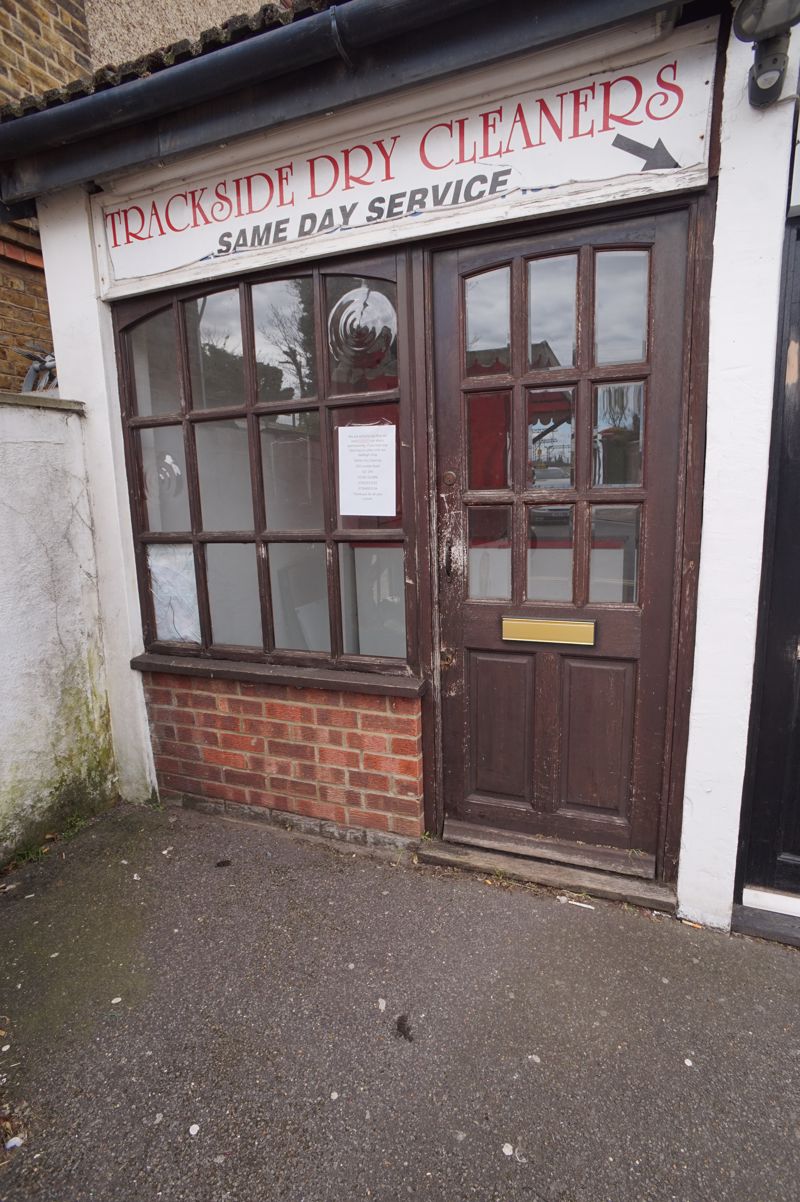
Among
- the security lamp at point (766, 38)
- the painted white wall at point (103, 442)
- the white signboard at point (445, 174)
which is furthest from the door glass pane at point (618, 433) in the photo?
the painted white wall at point (103, 442)

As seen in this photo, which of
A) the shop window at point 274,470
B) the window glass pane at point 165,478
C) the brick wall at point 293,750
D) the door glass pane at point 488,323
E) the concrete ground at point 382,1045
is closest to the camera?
the concrete ground at point 382,1045

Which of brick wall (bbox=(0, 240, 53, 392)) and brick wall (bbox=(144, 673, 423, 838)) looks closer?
brick wall (bbox=(144, 673, 423, 838))

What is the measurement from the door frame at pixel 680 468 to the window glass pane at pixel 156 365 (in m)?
1.39

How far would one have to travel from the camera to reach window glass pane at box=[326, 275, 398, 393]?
2.60 metres

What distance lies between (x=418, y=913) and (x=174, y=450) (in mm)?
2574

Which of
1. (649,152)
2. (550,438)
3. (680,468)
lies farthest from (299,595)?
(649,152)

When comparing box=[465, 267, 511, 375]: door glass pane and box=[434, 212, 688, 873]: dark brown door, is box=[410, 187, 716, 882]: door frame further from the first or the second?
box=[465, 267, 511, 375]: door glass pane

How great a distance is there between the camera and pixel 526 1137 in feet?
5.31

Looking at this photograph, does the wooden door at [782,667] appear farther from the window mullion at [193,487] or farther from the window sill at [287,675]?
the window mullion at [193,487]

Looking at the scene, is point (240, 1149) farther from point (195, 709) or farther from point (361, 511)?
point (361, 511)

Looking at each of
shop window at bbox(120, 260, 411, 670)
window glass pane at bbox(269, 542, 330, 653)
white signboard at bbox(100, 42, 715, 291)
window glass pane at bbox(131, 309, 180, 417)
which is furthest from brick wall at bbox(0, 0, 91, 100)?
window glass pane at bbox(269, 542, 330, 653)

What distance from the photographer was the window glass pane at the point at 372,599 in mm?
2770

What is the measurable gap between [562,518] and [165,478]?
213 cm

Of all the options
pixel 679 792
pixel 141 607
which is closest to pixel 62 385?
pixel 141 607
